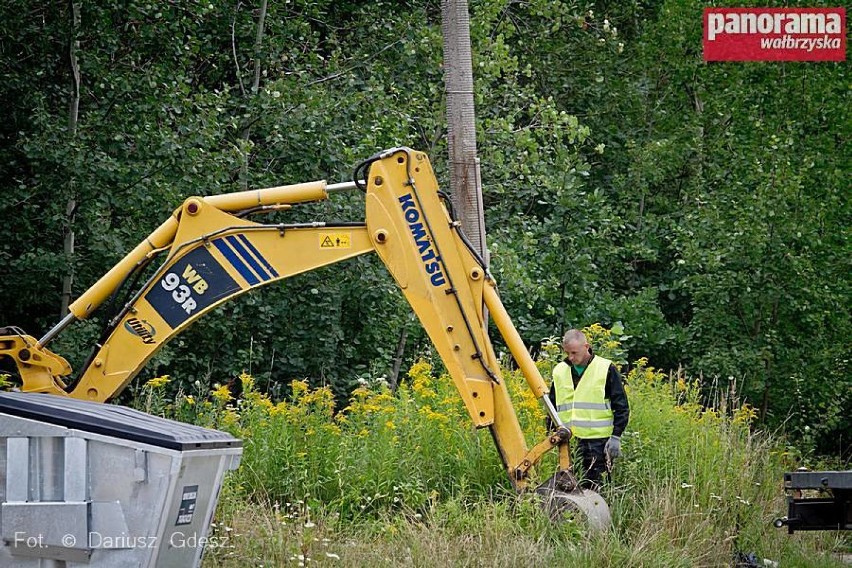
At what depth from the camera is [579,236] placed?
1975cm

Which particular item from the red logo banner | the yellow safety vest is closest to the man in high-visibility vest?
the yellow safety vest

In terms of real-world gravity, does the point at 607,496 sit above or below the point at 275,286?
below

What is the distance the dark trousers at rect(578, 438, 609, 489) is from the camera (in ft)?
34.7

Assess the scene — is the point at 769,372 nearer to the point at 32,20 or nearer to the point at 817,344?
the point at 817,344

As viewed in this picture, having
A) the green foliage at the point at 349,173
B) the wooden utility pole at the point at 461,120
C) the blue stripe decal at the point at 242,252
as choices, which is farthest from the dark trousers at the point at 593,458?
the green foliage at the point at 349,173

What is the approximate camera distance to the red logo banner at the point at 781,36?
58.1ft

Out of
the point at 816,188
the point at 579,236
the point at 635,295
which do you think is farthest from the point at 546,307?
the point at 816,188

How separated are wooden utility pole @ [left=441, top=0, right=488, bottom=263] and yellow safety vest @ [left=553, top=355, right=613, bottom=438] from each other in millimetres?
2130

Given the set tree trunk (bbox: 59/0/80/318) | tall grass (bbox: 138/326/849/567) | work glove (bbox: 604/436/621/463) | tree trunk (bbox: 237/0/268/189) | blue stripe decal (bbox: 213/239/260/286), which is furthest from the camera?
tree trunk (bbox: 237/0/268/189)

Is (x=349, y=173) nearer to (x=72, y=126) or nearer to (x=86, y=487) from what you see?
(x=72, y=126)

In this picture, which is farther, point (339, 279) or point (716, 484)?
point (339, 279)

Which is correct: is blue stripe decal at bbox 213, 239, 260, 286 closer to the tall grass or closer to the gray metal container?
the tall grass

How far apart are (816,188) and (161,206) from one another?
27.6ft

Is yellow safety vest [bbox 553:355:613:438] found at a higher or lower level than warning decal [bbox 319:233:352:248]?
lower
